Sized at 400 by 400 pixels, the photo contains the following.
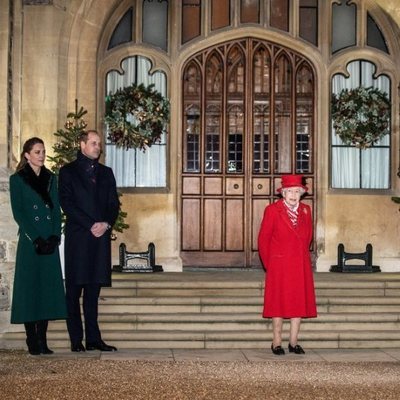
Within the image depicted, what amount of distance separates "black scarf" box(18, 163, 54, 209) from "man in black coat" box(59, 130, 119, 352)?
123 mm

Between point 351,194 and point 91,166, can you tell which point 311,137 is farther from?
point 91,166

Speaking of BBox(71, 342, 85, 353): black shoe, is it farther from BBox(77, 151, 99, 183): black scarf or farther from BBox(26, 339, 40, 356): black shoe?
BBox(77, 151, 99, 183): black scarf

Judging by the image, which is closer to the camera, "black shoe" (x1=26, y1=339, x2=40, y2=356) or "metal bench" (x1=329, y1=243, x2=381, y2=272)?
"black shoe" (x1=26, y1=339, x2=40, y2=356)

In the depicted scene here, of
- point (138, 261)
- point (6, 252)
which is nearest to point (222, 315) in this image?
point (6, 252)

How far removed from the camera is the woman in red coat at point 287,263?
366 inches

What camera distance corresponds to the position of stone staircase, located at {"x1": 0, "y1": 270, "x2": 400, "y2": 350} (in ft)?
32.8

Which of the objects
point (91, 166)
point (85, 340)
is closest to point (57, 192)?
point (91, 166)

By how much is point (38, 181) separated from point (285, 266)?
237cm

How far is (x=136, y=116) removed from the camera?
522 inches

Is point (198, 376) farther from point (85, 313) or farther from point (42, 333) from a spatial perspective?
point (42, 333)

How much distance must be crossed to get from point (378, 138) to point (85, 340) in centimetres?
561

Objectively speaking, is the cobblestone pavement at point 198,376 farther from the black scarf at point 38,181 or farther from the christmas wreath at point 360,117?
the christmas wreath at point 360,117

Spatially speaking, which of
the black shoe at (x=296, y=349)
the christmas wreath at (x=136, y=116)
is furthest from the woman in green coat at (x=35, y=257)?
the christmas wreath at (x=136, y=116)

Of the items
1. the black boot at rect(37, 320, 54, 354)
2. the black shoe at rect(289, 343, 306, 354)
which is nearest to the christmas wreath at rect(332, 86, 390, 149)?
the black shoe at rect(289, 343, 306, 354)
